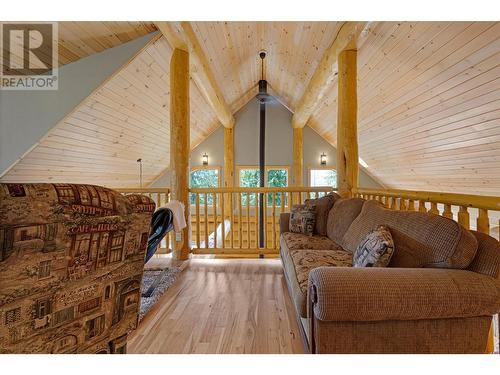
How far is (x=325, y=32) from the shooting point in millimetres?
3268

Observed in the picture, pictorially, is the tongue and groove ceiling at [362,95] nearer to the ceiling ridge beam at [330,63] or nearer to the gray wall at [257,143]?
the ceiling ridge beam at [330,63]

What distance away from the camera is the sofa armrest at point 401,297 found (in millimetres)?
1028

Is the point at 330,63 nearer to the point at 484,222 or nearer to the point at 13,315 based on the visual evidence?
the point at 484,222

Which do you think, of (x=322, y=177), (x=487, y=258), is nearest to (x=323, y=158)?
(x=322, y=177)

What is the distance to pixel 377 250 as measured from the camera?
4.13 ft

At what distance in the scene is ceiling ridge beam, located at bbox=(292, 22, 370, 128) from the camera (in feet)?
9.26

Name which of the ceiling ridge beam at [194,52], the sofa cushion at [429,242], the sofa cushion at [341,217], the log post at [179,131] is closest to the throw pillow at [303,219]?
the sofa cushion at [341,217]

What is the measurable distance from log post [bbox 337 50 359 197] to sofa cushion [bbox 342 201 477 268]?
1.68m

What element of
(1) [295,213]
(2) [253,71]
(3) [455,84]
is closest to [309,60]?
(2) [253,71]

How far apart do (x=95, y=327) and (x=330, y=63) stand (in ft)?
12.5

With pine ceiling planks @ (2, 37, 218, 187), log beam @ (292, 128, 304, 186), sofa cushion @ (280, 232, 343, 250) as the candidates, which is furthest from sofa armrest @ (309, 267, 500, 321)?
log beam @ (292, 128, 304, 186)

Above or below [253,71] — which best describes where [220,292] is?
below
